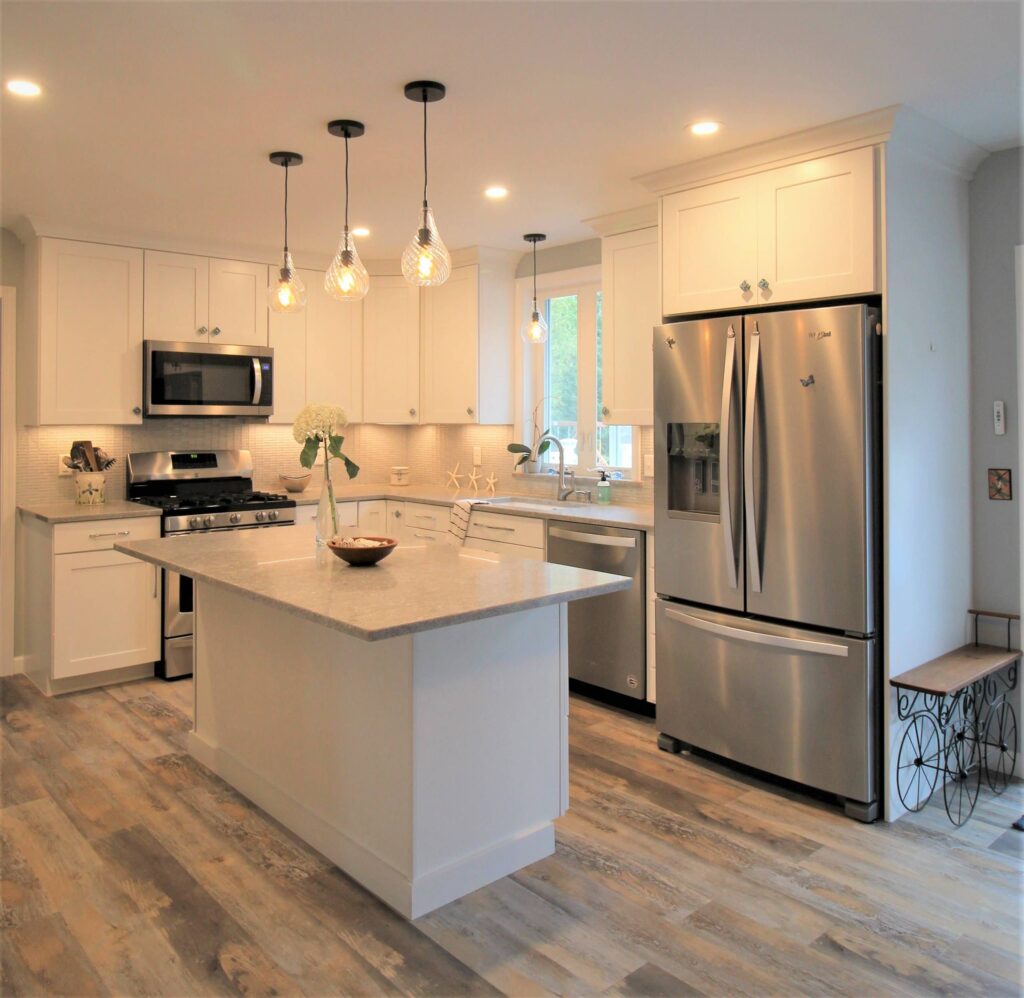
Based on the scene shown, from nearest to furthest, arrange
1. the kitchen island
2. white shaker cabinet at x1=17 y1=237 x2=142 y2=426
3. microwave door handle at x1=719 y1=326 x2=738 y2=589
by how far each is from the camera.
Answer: the kitchen island, microwave door handle at x1=719 y1=326 x2=738 y2=589, white shaker cabinet at x1=17 y1=237 x2=142 y2=426

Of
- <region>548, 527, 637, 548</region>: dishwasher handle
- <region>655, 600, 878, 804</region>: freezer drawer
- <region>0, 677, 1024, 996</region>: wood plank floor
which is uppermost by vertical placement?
<region>548, 527, 637, 548</region>: dishwasher handle

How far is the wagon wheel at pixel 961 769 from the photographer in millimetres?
3186

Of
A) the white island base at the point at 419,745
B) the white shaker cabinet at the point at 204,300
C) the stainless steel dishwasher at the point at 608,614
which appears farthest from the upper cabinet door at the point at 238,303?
the white island base at the point at 419,745

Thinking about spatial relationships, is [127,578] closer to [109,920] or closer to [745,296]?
[109,920]

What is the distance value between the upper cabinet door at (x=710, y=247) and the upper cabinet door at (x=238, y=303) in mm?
2720

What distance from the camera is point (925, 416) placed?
10.4 feet

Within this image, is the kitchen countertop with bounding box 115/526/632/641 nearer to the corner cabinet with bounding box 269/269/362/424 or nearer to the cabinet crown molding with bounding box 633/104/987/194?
the cabinet crown molding with bounding box 633/104/987/194

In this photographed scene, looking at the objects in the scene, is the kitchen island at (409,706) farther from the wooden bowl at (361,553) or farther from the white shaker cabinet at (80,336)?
the white shaker cabinet at (80,336)

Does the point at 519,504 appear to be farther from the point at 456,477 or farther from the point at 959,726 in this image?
the point at 959,726

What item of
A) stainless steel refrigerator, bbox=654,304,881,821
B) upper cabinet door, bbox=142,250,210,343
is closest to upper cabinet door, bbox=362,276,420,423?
upper cabinet door, bbox=142,250,210,343

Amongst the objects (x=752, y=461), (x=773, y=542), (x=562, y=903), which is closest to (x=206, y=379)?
(x=752, y=461)

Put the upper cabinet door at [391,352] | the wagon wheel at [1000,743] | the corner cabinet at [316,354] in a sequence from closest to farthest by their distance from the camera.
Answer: the wagon wheel at [1000,743] < the corner cabinet at [316,354] < the upper cabinet door at [391,352]

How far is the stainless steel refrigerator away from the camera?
9.73 ft

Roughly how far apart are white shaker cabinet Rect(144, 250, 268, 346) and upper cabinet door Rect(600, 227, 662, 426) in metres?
2.18
